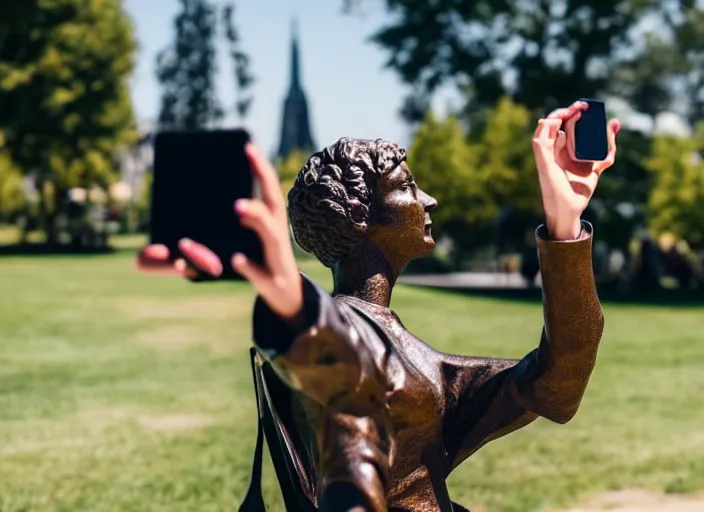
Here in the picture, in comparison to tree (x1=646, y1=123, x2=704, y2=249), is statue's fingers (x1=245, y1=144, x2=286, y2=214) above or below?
above

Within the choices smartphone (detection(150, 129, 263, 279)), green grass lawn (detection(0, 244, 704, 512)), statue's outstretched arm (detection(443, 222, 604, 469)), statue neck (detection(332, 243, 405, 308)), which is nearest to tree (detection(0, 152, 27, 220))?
green grass lawn (detection(0, 244, 704, 512))

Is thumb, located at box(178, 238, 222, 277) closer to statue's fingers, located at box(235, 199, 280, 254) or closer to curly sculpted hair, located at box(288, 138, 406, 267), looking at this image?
statue's fingers, located at box(235, 199, 280, 254)

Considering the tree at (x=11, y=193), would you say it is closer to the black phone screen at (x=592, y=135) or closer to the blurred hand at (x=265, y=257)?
the black phone screen at (x=592, y=135)

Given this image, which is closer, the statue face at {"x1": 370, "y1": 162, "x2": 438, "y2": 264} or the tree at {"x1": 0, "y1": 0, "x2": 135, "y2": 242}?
the statue face at {"x1": 370, "y1": 162, "x2": 438, "y2": 264}

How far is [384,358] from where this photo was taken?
2664 millimetres

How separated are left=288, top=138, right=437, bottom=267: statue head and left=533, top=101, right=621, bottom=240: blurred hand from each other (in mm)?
458

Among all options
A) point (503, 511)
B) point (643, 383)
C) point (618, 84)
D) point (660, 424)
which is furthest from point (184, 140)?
point (618, 84)

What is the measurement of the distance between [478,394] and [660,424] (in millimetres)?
8136

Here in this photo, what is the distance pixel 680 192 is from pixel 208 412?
1801 centimetres

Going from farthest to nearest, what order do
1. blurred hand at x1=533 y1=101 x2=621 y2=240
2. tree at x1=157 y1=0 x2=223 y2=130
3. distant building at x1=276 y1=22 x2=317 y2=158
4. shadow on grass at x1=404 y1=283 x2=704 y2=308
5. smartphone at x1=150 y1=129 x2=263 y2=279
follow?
1. distant building at x1=276 y1=22 x2=317 y2=158
2. tree at x1=157 y1=0 x2=223 y2=130
3. shadow on grass at x1=404 y1=283 x2=704 y2=308
4. blurred hand at x1=533 y1=101 x2=621 y2=240
5. smartphone at x1=150 y1=129 x2=263 y2=279

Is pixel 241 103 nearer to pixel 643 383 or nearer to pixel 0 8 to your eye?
pixel 0 8

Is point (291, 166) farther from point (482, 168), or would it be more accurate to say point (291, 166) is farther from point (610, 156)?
point (610, 156)

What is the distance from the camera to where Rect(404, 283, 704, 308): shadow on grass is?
2338 centimetres

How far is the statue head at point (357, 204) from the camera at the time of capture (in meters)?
2.83
